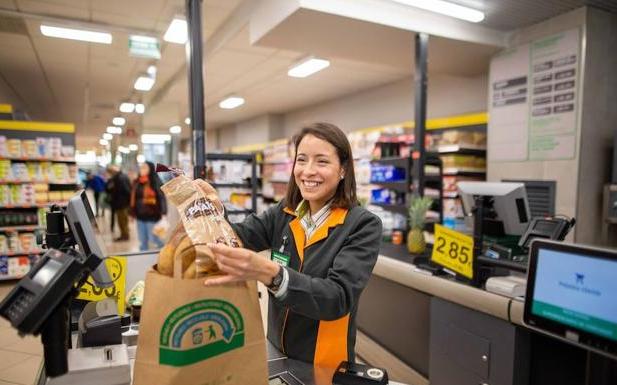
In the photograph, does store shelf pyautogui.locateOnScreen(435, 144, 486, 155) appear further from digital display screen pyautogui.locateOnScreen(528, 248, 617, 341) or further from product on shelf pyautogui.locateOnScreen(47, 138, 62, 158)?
product on shelf pyautogui.locateOnScreen(47, 138, 62, 158)

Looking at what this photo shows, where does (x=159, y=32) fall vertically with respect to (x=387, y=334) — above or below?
above

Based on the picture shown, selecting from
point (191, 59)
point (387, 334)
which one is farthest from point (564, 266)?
point (191, 59)

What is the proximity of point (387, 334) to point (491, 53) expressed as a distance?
3.97 meters

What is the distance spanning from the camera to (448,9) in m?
4.29

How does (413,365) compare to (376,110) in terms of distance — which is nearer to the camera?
(413,365)

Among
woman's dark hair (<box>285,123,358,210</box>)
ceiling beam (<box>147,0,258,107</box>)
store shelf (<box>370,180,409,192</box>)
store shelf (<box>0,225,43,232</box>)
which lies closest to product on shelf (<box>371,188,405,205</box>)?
store shelf (<box>370,180,409,192</box>)

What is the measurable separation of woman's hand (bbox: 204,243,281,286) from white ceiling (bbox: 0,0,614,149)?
3.60 m

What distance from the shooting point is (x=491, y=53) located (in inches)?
211

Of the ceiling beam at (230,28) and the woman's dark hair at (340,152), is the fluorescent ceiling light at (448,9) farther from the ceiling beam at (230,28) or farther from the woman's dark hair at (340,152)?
the woman's dark hair at (340,152)

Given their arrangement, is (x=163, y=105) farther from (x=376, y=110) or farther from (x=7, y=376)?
(x=7, y=376)

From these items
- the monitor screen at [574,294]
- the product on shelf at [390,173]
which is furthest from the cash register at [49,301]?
the product on shelf at [390,173]

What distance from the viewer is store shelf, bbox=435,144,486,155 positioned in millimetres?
5641

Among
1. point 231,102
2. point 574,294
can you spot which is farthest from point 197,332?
point 231,102

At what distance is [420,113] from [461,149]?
45.9 inches
